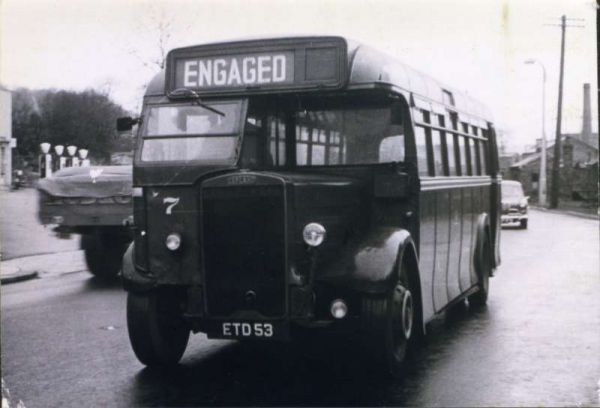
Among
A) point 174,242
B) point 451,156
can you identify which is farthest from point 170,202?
point 451,156

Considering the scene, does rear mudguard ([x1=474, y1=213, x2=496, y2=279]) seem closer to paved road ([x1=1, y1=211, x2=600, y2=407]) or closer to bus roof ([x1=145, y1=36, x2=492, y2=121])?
paved road ([x1=1, y1=211, x2=600, y2=407])

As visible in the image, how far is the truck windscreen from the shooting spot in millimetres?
7660

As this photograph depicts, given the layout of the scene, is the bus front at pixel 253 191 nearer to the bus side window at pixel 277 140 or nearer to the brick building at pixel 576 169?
the bus side window at pixel 277 140

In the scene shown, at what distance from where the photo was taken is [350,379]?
7578 mm

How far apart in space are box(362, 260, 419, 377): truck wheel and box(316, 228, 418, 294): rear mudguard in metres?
0.18

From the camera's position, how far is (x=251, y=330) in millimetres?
7270

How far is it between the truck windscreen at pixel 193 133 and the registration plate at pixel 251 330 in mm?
1368

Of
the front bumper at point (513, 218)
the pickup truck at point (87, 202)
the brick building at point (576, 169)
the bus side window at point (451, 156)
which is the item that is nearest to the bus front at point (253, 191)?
the bus side window at point (451, 156)

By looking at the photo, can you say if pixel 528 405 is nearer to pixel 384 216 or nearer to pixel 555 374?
pixel 555 374

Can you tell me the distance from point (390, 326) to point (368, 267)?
0.55m

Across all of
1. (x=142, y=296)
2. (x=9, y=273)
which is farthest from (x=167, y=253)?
(x=9, y=273)

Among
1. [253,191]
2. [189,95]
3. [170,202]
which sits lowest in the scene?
[170,202]

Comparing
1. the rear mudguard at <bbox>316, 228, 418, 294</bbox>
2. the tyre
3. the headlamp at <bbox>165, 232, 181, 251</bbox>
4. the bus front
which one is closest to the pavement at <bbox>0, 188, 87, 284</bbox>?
the bus front

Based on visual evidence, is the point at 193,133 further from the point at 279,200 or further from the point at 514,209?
the point at 514,209
